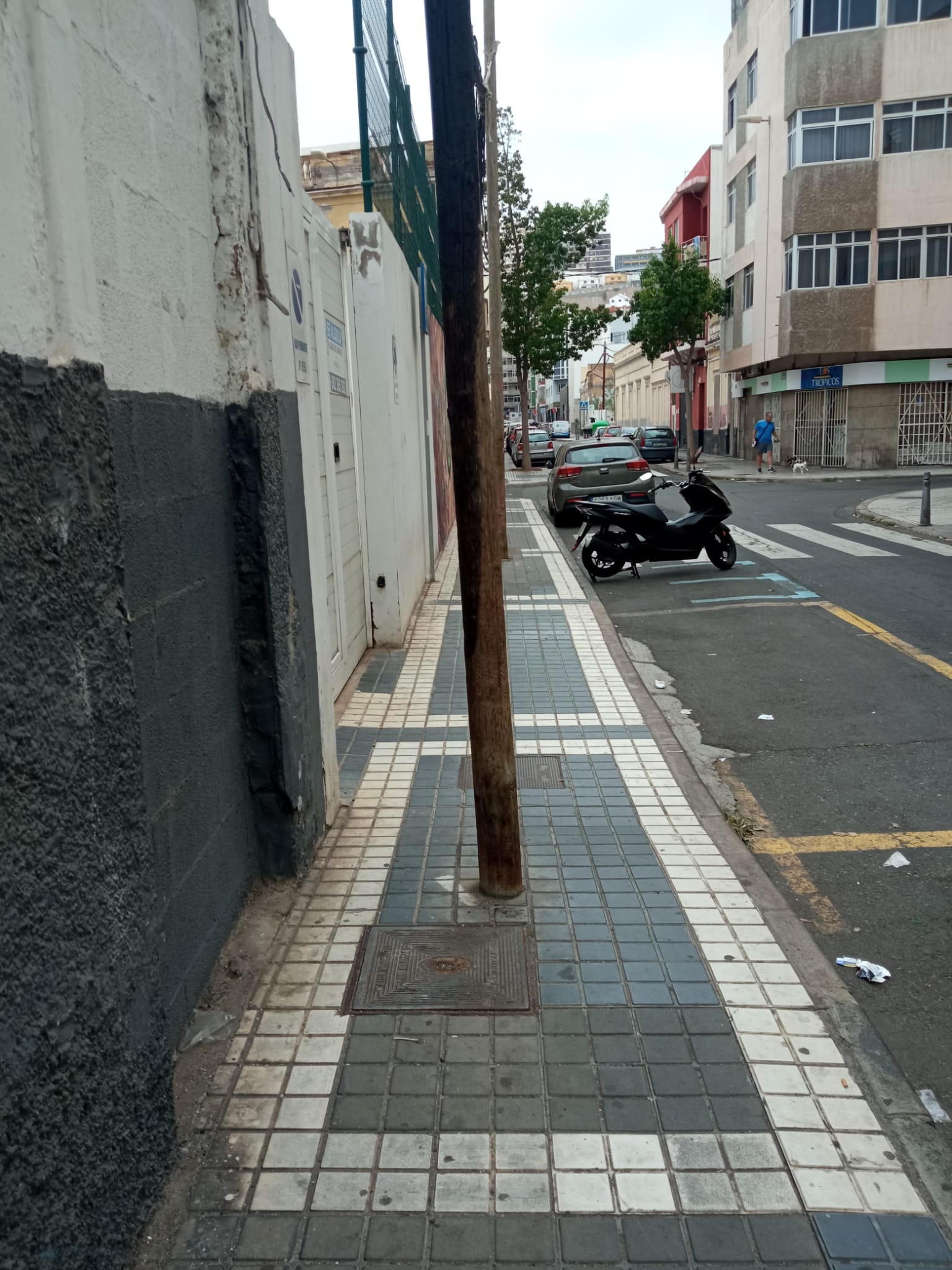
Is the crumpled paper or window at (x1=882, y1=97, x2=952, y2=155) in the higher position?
window at (x1=882, y1=97, x2=952, y2=155)

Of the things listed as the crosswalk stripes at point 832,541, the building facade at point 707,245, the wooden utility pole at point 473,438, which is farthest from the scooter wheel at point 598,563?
the building facade at point 707,245

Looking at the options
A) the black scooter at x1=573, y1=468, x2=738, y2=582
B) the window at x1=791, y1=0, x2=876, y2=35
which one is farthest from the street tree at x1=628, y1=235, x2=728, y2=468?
the black scooter at x1=573, y1=468, x2=738, y2=582

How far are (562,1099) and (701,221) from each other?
49.7 m

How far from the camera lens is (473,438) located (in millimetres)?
3914

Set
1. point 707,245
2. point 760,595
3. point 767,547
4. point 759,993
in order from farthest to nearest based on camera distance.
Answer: point 707,245 < point 767,547 < point 760,595 < point 759,993

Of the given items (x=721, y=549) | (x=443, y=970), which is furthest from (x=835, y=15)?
(x=443, y=970)

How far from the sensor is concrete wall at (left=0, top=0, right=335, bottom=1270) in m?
2.01

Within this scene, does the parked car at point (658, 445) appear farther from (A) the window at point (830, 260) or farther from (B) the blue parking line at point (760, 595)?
(B) the blue parking line at point (760, 595)

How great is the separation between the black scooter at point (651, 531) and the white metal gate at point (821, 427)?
862 inches

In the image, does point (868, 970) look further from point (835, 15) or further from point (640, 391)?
point (640, 391)

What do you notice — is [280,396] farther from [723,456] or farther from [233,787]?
[723,456]

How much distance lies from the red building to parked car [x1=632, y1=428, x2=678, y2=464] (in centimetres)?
536

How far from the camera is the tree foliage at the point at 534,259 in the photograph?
109ft

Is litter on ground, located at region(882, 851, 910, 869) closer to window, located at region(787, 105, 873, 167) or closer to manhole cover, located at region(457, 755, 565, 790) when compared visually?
manhole cover, located at region(457, 755, 565, 790)
